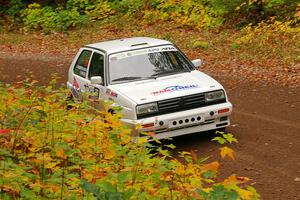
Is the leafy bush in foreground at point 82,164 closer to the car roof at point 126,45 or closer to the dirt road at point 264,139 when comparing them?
the dirt road at point 264,139

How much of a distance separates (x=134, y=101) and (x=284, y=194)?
9.78 ft

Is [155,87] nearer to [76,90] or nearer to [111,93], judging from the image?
[111,93]

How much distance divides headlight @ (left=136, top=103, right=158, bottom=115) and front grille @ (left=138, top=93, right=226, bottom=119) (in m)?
0.05

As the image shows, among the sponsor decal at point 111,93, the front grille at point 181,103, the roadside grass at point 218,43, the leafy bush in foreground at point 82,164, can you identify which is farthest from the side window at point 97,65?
the roadside grass at point 218,43

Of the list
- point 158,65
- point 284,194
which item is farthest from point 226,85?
point 284,194

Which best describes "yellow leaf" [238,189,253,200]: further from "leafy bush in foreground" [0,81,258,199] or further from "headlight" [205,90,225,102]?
"headlight" [205,90,225,102]

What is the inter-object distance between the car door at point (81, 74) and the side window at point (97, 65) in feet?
0.64

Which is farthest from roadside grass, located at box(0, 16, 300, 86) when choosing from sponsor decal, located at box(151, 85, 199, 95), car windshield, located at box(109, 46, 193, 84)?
sponsor decal, located at box(151, 85, 199, 95)

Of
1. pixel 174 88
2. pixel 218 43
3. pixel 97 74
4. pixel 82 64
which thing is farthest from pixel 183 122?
pixel 218 43

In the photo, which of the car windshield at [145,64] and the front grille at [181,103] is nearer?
the front grille at [181,103]

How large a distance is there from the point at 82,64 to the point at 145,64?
5.94 feet

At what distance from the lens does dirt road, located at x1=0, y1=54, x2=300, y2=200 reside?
24.9 feet

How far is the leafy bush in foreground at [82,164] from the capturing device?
4172 mm

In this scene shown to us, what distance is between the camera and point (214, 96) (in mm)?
9250
